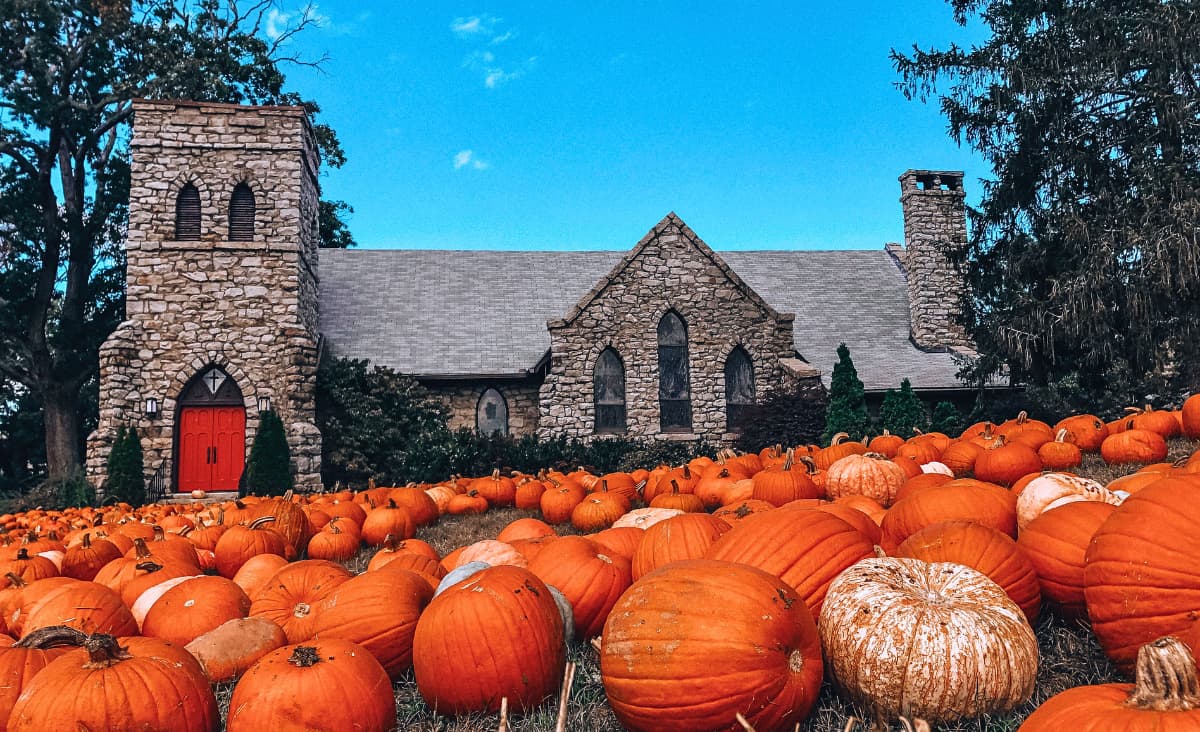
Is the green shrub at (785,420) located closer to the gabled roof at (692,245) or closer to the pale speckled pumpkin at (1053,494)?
the gabled roof at (692,245)

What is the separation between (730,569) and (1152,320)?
15.6m

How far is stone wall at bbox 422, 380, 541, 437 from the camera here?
18.7 metres

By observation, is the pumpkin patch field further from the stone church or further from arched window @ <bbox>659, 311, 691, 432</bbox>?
arched window @ <bbox>659, 311, 691, 432</bbox>

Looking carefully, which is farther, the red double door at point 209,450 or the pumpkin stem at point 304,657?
the red double door at point 209,450

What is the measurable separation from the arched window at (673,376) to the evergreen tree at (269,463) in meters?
8.40

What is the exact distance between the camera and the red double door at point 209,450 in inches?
658

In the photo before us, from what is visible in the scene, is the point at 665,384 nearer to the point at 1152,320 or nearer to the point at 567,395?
the point at 567,395

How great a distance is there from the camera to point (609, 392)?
59.8 ft

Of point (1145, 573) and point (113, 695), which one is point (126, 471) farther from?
point (1145, 573)

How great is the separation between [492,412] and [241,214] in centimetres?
740

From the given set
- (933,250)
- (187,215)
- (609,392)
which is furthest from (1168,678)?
(933,250)

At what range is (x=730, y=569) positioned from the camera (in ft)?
9.44

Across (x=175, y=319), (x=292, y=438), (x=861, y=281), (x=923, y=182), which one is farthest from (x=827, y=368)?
(x=175, y=319)

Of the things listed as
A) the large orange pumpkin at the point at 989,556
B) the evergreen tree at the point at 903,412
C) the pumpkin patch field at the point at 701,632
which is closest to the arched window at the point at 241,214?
the pumpkin patch field at the point at 701,632
